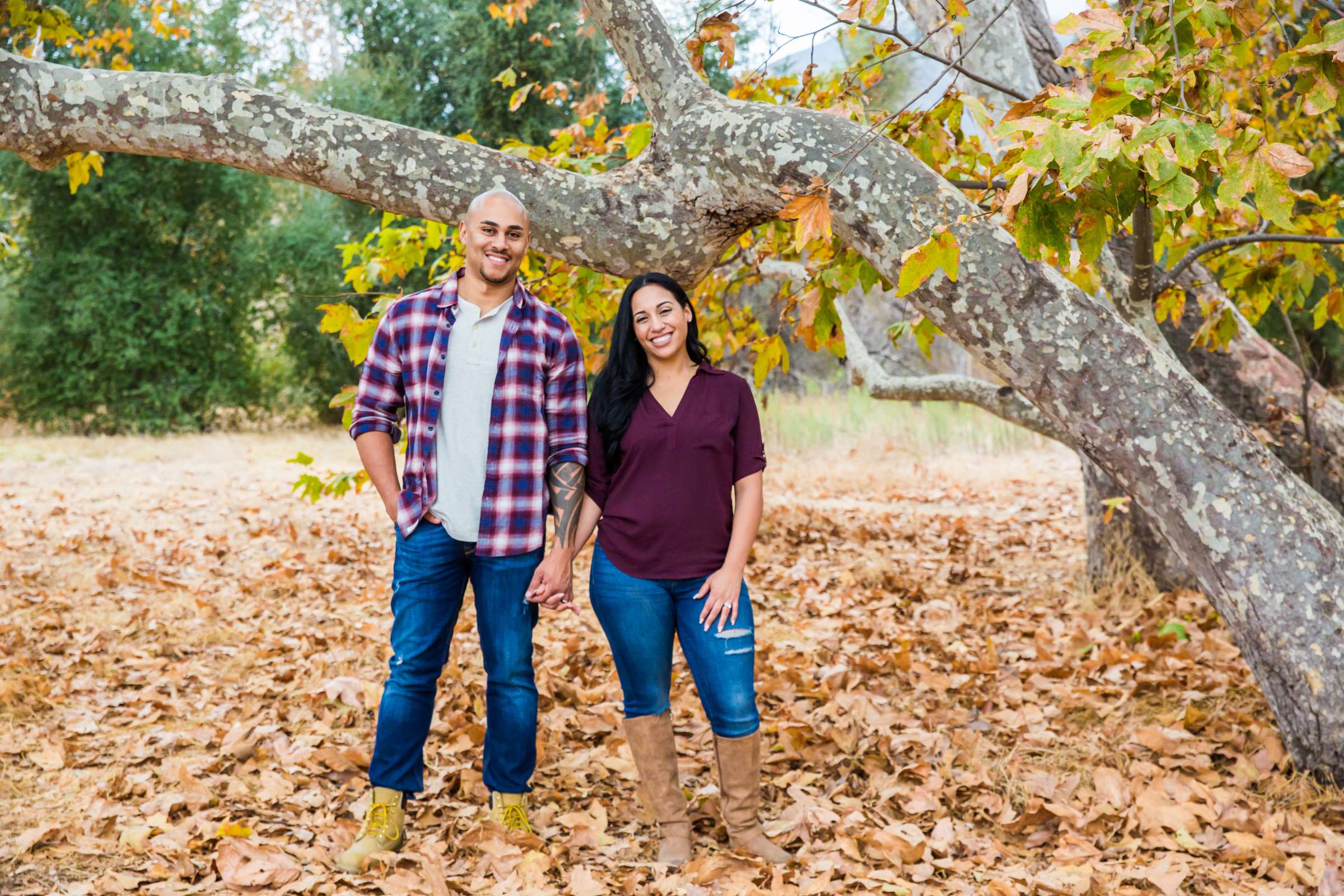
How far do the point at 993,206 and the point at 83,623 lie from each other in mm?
5164

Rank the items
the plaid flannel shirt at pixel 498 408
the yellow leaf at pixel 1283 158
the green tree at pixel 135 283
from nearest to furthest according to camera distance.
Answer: the yellow leaf at pixel 1283 158 < the plaid flannel shirt at pixel 498 408 < the green tree at pixel 135 283

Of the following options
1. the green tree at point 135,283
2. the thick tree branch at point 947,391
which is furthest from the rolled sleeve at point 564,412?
the green tree at point 135,283

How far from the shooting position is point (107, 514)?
879 centimetres

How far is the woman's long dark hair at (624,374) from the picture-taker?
3.12 metres

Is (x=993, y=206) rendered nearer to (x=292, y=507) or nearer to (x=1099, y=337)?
(x=1099, y=337)

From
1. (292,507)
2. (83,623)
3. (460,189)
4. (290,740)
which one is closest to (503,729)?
(290,740)

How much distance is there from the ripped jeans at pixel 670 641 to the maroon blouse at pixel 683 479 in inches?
2.1

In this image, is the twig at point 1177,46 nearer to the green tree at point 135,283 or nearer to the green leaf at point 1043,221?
the green leaf at point 1043,221

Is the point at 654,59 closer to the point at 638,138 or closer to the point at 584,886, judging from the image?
the point at 638,138

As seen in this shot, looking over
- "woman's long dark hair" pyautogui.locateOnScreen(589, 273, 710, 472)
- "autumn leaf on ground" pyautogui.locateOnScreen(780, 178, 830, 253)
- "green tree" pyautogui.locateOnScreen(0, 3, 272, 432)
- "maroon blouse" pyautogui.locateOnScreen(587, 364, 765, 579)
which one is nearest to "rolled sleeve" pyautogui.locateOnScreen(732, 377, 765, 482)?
"maroon blouse" pyautogui.locateOnScreen(587, 364, 765, 579)

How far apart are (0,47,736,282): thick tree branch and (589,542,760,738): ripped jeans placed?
3.47ft

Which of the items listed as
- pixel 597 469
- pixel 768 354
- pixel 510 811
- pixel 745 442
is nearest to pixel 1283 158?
pixel 745 442

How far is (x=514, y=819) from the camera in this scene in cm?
330

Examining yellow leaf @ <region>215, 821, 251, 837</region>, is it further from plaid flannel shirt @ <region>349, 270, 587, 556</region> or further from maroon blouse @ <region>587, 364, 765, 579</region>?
maroon blouse @ <region>587, 364, 765, 579</region>
